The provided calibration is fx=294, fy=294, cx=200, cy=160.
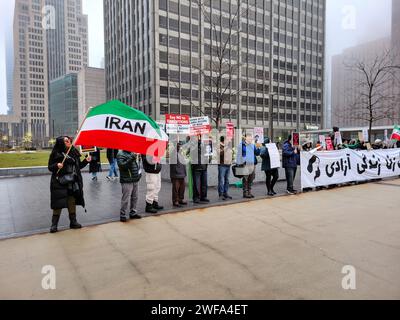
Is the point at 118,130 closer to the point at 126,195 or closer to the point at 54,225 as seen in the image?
the point at 126,195

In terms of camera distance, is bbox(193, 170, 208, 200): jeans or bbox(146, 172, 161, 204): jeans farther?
bbox(193, 170, 208, 200): jeans

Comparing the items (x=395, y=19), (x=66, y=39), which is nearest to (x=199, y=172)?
(x=395, y=19)

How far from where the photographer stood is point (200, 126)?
9359 millimetres

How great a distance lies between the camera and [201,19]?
6100 centimetres

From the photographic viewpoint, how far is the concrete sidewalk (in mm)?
3439

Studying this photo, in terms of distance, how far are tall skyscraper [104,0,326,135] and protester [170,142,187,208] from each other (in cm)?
4087

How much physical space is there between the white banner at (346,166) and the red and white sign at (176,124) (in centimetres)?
429

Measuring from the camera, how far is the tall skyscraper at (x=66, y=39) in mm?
71031

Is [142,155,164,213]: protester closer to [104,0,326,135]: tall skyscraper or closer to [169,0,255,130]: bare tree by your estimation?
[169,0,255,130]: bare tree

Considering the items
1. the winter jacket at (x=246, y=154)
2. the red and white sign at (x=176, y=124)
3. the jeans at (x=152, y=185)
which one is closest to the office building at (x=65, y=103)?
the red and white sign at (x=176, y=124)

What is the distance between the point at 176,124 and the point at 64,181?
18.4 feet

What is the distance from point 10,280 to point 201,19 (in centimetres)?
6500

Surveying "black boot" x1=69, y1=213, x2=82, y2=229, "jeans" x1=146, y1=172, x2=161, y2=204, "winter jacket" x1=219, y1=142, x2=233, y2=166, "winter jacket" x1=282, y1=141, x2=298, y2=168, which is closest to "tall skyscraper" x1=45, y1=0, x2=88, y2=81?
"winter jacket" x1=219, y1=142, x2=233, y2=166

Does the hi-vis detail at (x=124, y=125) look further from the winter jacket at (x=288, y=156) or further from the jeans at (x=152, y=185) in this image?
the winter jacket at (x=288, y=156)
